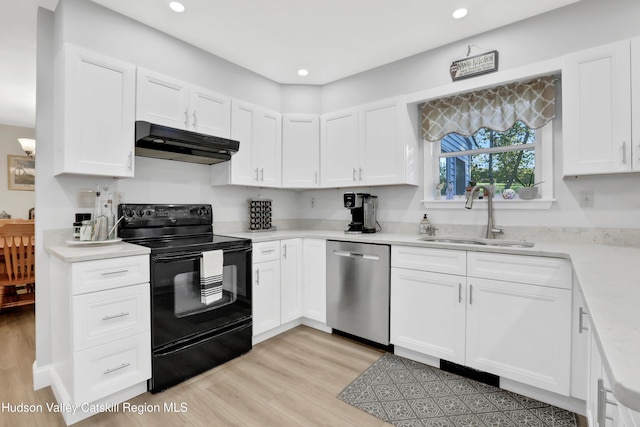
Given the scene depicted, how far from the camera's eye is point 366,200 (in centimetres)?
301

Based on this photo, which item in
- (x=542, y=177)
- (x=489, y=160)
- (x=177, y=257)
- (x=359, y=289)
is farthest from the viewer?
(x=489, y=160)

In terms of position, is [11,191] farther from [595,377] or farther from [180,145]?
[595,377]

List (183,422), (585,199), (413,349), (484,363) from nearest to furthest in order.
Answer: (183,422) → (484,363) → (585,199) → (413,349)

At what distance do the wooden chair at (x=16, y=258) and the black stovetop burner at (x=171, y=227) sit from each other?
185 cm

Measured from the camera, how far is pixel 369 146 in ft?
9.87

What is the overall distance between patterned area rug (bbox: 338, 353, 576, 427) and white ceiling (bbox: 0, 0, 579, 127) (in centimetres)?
265

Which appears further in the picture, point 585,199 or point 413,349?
point 413,349

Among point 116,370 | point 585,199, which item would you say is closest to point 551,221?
point 585,199

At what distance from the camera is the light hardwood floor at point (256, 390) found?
1.75 meters

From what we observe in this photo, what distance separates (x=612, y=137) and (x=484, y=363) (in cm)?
164

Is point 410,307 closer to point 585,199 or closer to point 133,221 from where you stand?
point 585,199

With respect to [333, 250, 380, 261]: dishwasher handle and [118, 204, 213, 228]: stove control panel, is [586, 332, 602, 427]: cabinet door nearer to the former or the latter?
[333, 250, 380, 261]: dishwasher handle

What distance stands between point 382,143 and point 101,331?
2.57 metres

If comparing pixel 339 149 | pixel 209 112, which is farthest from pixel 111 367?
pixel 339 149
